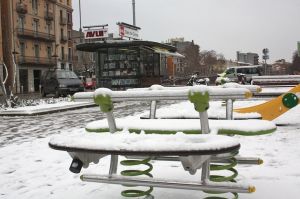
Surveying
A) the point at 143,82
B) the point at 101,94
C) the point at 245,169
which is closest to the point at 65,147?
the point at 101,94

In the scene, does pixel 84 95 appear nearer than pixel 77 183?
Yes

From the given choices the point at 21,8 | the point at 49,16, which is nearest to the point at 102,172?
the point at 21,8

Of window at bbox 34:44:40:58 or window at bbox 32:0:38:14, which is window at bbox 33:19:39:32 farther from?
window at bbox 34:44:40:58

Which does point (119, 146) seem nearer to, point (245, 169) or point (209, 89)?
point (209, 89)

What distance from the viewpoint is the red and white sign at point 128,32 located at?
2881cm

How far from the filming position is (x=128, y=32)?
29875 millimetres

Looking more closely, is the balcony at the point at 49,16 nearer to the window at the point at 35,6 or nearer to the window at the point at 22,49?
the window at the point at 35,6

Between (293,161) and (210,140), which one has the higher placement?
(210,140)

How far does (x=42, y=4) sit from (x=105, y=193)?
62601 millimetres

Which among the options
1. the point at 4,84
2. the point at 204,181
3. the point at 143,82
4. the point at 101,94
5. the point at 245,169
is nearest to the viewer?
the point at 204,181

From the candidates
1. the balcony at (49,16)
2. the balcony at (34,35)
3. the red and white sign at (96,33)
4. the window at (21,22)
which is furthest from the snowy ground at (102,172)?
the balcony at (49,16)

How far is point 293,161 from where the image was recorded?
514cm

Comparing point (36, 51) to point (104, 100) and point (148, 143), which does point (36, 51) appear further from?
point (148, 143)

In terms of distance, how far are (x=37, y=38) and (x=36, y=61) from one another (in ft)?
11.1
